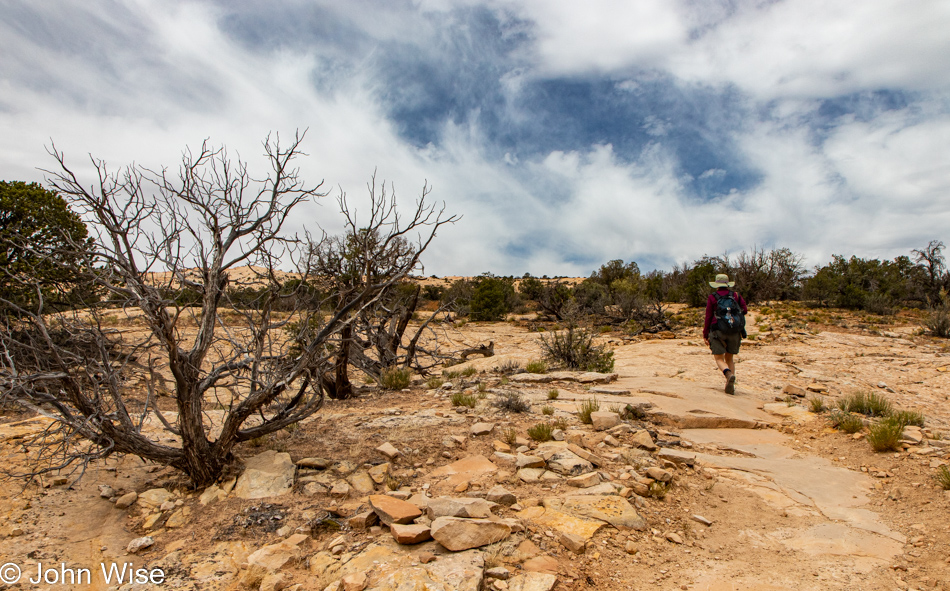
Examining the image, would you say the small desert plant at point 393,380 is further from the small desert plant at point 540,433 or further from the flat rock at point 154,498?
the flat rock at point 154,498

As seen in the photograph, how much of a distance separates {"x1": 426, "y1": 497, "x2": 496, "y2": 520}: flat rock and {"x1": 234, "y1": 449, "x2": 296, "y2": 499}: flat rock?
1423 mm

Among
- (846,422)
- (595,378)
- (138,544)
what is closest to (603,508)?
(138,544)

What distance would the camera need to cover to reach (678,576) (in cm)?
284

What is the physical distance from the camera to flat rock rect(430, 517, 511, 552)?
9.64 feet

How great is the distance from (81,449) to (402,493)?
3392 mm

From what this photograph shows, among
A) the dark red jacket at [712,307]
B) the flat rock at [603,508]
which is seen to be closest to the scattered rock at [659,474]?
the flat rock at [603,508]

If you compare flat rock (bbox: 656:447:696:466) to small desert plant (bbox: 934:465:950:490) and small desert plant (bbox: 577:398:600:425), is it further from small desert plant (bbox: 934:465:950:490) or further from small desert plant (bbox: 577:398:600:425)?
small desert plant (bbox: 934:465:950:490)

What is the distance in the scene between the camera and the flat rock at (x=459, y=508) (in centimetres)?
320

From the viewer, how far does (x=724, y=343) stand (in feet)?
26.2

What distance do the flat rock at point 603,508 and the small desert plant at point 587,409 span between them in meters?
2.03

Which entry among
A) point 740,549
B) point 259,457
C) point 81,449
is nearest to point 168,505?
point 259,457

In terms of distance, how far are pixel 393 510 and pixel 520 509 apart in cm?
92

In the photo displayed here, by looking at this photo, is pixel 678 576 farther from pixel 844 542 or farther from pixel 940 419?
pixel 940 419

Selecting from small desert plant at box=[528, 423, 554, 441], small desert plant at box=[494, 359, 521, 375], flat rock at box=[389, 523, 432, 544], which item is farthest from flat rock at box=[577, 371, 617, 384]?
flat rock at box=[389, 523, 432, 544]
